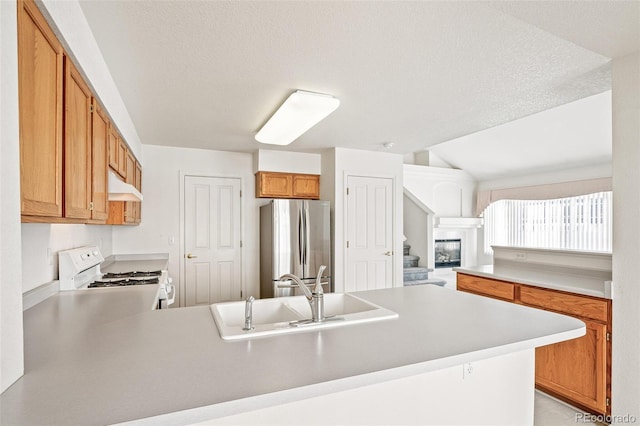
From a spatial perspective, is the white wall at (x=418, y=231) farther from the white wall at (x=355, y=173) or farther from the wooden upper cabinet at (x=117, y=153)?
the wooden upper cabinet at (x=117, y=153)

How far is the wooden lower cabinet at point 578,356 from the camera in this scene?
87.2 inches

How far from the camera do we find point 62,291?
7.24 ft

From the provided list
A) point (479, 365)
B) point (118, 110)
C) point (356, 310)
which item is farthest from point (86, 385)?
point (118, 110)

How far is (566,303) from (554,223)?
14.9 ft

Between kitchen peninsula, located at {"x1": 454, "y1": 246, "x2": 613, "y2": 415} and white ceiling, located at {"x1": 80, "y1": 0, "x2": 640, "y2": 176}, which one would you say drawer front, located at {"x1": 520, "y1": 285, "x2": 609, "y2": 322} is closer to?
kitchen peninsula, located at {"x1": 454, "y1": 246, "x2": 613, "y2": 415}

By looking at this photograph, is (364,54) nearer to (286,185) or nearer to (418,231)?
(286,185)

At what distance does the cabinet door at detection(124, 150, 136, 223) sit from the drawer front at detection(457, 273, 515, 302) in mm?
3294

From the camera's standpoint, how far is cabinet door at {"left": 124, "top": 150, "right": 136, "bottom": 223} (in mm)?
3000

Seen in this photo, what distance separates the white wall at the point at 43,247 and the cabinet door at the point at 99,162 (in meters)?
0.36

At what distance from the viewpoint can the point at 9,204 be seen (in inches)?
34.7

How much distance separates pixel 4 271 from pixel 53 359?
0.39 m

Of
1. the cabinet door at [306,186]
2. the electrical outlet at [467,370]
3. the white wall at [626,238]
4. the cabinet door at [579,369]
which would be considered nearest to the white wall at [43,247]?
the electrical outlet at [467,370]

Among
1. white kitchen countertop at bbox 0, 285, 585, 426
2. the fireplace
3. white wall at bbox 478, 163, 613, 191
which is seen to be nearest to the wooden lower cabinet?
white kitchen countertop at bbox 0, 285, 585, 426

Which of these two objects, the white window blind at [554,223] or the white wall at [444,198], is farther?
the white wall at [444,198]
